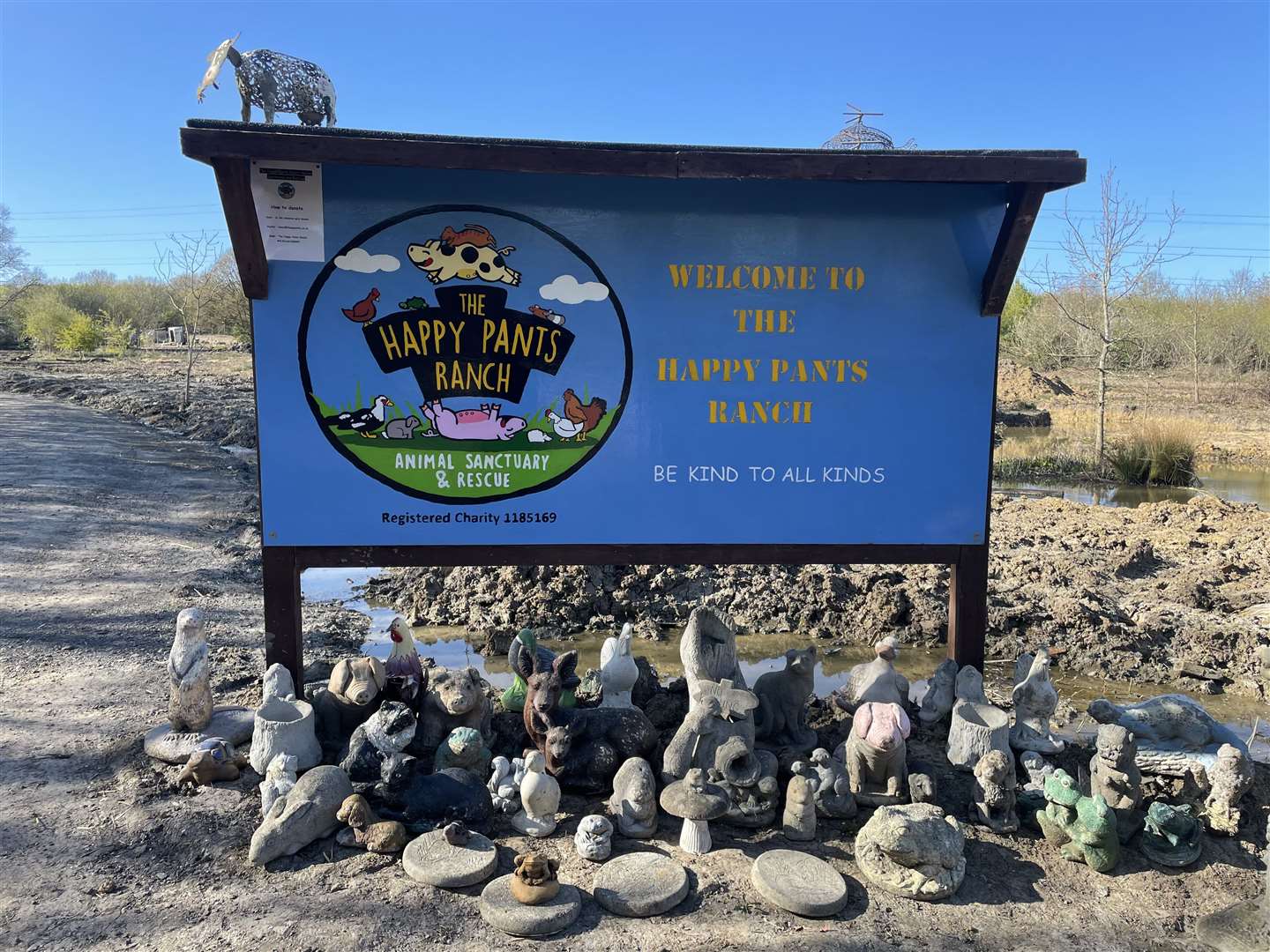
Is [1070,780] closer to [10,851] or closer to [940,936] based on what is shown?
[940,936]

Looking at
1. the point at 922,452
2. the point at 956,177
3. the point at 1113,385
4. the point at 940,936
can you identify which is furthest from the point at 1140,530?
the point at 1113,385

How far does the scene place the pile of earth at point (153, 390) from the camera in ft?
65.7

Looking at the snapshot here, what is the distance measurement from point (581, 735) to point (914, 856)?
1.73m

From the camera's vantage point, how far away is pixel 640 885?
11.8ft

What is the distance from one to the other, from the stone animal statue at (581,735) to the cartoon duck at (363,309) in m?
2.29

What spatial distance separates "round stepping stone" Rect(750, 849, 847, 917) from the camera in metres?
3.49

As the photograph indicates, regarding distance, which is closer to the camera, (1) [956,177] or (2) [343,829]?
(2) [343,829]

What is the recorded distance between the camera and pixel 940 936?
134 inches

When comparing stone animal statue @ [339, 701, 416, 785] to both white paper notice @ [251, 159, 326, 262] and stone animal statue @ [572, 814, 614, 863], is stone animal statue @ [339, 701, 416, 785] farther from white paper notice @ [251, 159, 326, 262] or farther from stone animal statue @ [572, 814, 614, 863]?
white paper notice @ [251, 159, 326, 262]

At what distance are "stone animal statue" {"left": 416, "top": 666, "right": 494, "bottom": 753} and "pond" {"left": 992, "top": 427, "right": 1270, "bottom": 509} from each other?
13288 mm

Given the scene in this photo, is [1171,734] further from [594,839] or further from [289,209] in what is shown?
[289,209]

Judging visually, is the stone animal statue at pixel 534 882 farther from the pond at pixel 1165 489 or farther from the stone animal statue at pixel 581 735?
the pond at pixel 1165 489

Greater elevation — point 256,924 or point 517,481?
point 517,481

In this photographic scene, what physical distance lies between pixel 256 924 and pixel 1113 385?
35.1m
